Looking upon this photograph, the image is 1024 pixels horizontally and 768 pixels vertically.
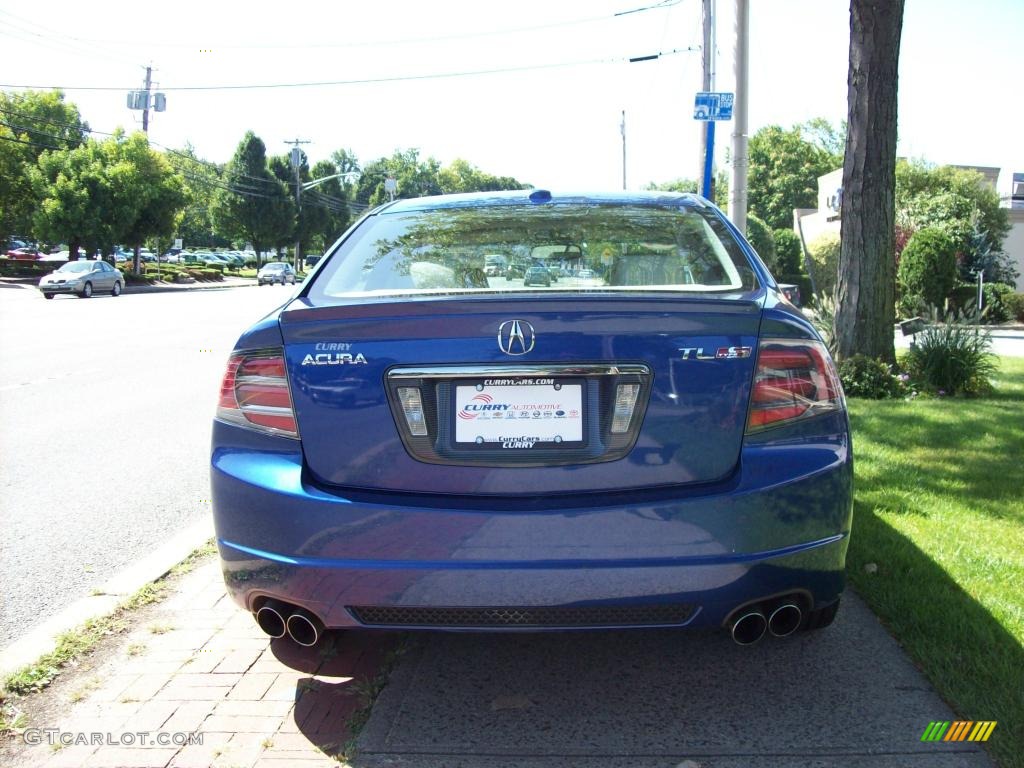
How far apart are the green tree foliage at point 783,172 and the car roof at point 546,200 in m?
75.0

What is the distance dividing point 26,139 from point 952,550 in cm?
5280

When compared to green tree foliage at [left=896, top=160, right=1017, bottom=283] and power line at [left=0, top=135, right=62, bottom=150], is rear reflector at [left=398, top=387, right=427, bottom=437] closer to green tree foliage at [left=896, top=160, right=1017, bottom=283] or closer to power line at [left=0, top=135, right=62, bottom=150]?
green tree foliage at [left=896, top=160, right=1017, bottom=283]

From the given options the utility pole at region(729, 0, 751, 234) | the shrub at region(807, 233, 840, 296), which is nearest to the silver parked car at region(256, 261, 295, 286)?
the shrub at region(807, 233, 840, 296)

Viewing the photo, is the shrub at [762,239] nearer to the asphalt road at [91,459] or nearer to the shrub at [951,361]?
the asphalt road at [91,459]

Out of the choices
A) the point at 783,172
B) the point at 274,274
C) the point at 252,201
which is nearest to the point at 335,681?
the point at 274,274

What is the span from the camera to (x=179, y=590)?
4117 mm

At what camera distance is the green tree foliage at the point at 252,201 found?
67438 millimetres

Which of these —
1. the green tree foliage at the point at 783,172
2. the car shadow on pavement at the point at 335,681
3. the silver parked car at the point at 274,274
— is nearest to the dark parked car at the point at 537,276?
the car shadow on pavement at the point at 335,681

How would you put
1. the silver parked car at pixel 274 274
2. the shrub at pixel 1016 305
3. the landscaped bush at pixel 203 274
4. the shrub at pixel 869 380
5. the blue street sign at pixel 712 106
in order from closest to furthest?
the shrub at pixel 869 380
the blue street sign at pixel 712 106
the shrub at pixel 1016 305
the silver parked car at pixel 274 274
the landscaped bush at pixel 203 274

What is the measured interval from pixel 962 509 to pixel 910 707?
7.63 feet

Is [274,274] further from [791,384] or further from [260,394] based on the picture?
[791,384]

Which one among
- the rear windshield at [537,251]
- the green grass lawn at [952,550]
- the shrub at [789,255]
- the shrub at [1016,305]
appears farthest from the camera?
the shrub at [789,255]

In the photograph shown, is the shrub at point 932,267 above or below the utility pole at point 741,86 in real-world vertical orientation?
below

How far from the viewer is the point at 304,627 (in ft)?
9.27
